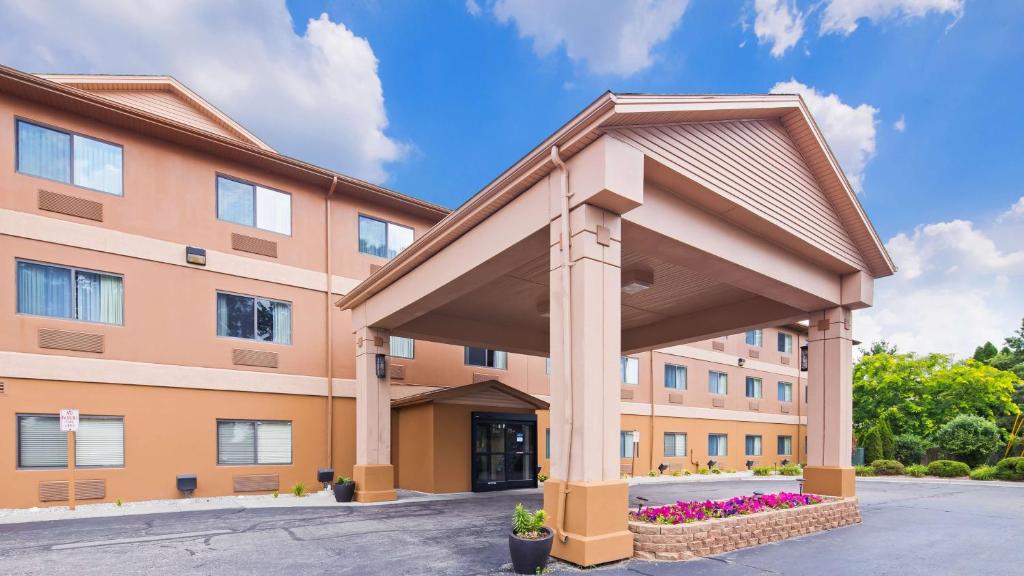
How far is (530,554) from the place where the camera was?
6.09 metres

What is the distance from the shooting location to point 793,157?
10.1 metres

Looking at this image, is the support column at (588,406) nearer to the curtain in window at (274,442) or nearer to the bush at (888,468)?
the curtain in window at (274,442)

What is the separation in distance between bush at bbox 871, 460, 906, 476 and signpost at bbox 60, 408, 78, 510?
27.2 m

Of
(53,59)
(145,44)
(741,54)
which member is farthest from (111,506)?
(741,54)

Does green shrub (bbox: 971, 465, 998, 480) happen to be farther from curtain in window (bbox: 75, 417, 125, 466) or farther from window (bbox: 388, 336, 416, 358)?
curtain in window (bbox: 75, 417, 125, 466)

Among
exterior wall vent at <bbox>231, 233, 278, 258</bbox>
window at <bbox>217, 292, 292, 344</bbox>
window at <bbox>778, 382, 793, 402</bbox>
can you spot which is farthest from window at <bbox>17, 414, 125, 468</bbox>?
window at <bbox>778, 382, 793, 402</bbox>

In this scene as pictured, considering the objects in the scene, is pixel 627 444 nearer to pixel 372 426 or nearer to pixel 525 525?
pixel 372 426

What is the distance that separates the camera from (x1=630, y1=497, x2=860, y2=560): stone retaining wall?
22.4 feet

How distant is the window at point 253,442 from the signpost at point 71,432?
2.82 m

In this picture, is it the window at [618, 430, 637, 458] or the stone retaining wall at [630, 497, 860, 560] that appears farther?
the window at [618, 430, 637, 458]

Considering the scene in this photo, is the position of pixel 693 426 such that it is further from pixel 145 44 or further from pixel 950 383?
pixel 145 44

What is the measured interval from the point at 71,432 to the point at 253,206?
654 centimetres

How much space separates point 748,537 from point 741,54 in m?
25.9

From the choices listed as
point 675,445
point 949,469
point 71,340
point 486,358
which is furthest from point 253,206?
point 949,469
